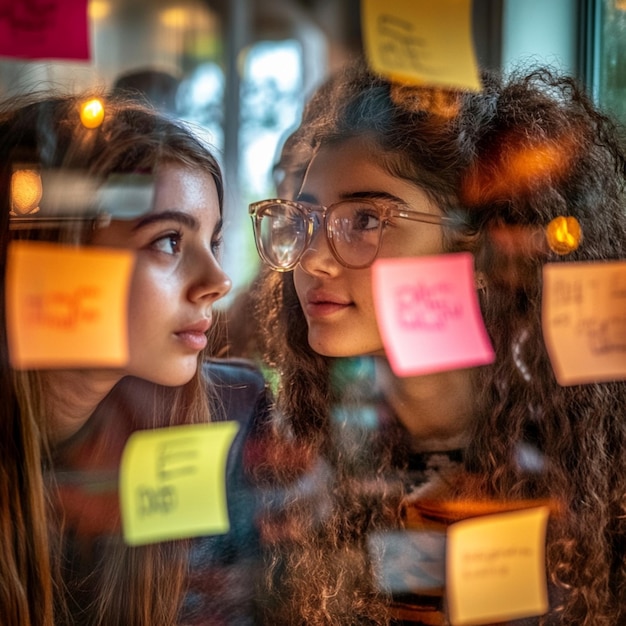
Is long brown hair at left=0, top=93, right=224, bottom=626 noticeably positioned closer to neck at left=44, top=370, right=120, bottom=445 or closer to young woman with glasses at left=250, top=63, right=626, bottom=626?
neck at left=44, top=370, right=120, bottom=445

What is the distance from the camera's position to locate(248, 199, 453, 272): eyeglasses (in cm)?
91

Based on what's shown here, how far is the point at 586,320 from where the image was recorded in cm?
93

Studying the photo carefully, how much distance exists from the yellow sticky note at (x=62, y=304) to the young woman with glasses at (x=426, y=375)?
272mm

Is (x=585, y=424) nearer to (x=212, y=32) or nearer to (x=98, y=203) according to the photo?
(x=98, y=203)

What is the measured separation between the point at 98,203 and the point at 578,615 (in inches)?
29.9

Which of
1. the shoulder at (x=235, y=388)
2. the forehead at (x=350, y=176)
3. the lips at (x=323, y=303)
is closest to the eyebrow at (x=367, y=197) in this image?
the forehead at (x=350, y=176)

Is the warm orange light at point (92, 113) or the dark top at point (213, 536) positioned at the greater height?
the warm orange light at point (92, 113)

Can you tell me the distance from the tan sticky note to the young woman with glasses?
100mm

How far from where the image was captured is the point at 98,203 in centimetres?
72

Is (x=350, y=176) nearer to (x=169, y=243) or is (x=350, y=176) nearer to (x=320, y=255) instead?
(x=320, y=255)

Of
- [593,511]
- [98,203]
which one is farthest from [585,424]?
[98,203]

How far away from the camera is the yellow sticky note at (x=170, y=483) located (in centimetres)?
75

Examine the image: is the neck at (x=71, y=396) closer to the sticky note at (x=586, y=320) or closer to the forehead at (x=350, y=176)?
the forehead at (x=350, y=176)

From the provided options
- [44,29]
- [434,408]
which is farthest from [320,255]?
[44,29]
